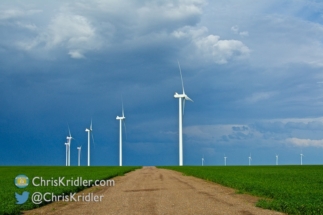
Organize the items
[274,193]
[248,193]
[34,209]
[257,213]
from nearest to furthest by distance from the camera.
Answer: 1. [257,213]
2. [34,209]
3. [274,193]
4. [248,193]

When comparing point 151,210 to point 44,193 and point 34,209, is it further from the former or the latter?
point 44,193

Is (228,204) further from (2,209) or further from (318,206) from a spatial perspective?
(2,209)

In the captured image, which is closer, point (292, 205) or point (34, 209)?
point (292, 205)

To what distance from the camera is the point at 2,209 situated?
23.0 meters

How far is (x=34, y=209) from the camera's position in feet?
83.9

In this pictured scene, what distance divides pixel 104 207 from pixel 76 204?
3.15m

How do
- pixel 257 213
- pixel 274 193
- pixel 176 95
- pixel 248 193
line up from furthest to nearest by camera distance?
1. pixel 176 95
2. pixel 248 193
3. pixel 274 193
4. pixel 257 213

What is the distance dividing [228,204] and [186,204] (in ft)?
9.27

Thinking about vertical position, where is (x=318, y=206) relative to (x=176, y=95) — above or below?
below

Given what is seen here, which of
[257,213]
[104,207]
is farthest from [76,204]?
[257,213]

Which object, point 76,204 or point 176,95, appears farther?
point 176,95

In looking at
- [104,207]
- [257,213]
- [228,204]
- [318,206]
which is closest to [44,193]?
[104,207]


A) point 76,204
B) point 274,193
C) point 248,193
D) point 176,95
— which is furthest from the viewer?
point 176,95

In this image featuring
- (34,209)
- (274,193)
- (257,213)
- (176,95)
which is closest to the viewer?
(257,213)
